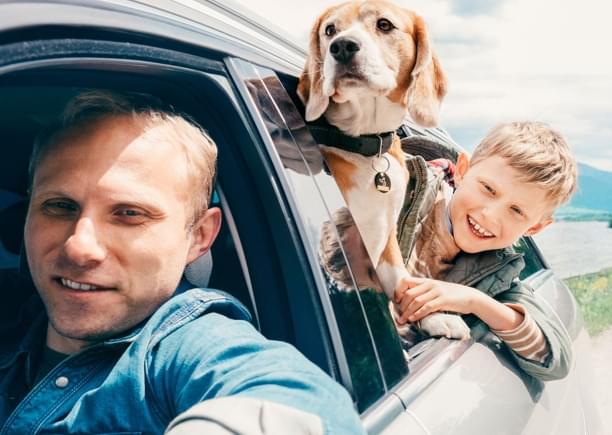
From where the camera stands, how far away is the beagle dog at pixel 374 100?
7.61ft

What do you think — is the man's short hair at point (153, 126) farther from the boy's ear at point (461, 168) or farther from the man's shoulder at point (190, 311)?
the boy's ear at point (461, 168)

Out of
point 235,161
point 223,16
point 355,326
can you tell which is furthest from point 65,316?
point 223,16

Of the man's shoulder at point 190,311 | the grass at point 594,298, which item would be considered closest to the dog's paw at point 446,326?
the man's shoulder at point 190,311

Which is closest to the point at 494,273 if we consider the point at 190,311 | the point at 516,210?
the point at 516,210

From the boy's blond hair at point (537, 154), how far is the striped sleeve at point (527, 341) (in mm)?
672

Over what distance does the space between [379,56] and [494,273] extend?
896 mm

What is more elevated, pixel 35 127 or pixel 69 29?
pixel 69 29

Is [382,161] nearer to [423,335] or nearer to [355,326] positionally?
[423,335]

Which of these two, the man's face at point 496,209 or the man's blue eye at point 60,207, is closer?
the man's blue eye at point 60,207

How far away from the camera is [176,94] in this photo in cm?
138

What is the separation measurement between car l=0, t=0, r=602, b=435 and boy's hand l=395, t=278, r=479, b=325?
0.30 metres

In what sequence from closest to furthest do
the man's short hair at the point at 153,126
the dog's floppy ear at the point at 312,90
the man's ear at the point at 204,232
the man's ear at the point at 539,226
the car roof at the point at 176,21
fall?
1. the car roof at the point at 176,21
2. the man's short hair at the point at 153,126
3. the man's ear at the point at 204,232
4. the dog's floppy ear at the point at 312,90
5. the man's ear at the point at 539,226

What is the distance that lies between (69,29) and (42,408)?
2.04 ft

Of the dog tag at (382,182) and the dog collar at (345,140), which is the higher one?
the dog collar at (345,140)
